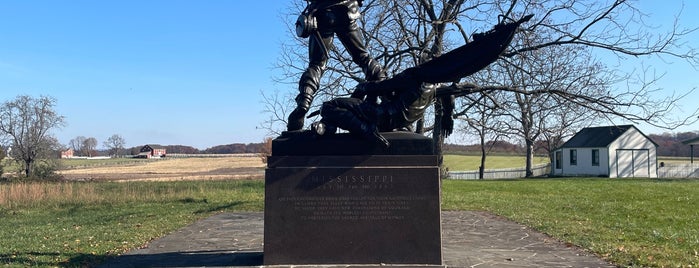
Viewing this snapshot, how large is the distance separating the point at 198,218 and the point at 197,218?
0.9 inches

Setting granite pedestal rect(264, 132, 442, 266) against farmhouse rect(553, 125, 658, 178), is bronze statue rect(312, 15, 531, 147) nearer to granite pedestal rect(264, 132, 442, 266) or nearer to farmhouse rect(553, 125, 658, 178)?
granite pedestal rect(264, 132, 442, 266)

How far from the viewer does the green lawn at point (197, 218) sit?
768cm

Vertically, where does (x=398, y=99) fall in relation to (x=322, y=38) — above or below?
below

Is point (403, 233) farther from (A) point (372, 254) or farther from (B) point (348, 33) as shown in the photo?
(B) point (348, 33)

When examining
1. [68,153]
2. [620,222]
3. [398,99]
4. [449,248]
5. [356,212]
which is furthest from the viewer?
[68,153]

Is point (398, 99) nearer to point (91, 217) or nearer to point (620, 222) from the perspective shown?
point (620, 222)

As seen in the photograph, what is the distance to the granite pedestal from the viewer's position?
616cm

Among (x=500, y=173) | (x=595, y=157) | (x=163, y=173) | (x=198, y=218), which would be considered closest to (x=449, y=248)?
(x=198, y=218)

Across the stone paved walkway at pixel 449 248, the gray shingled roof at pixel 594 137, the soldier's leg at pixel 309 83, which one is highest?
the gray shingled roof at pixel 594 137

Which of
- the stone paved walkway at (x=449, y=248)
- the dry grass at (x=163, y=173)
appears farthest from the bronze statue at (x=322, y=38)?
the dry grass at (x=163, y=173)

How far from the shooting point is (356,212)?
6.21 metres

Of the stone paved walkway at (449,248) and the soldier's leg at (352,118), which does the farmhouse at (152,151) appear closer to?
the stone paved walkway at (449,248)

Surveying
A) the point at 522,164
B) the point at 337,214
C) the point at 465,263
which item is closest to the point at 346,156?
the point at 337,214

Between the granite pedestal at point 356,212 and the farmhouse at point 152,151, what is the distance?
120 m
